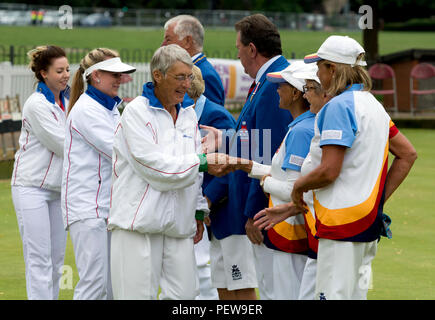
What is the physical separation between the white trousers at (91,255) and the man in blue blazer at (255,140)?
2.66 ft

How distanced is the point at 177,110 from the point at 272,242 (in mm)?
1032

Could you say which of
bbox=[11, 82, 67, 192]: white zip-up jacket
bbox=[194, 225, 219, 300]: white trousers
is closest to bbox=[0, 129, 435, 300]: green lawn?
bbox=[194, 225, 219, 300]: white trousers

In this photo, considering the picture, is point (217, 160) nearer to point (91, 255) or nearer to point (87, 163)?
point (87, 163)

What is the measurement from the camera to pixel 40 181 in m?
5.65

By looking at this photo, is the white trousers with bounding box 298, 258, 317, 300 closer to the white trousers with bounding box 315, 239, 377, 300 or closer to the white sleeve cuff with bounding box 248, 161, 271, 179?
the white trousers with bounding box 315, 239, 377, 300

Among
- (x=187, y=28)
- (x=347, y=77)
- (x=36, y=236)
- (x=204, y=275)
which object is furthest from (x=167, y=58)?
(x=204, y=275)

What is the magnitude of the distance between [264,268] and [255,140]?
2.86ft

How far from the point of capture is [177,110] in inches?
181

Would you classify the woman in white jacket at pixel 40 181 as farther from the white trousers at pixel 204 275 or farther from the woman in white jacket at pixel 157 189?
the woman in white jacket at pixel 157 189

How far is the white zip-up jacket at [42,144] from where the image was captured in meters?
5.61

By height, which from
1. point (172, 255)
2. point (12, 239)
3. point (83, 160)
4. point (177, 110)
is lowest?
point (12, 239)

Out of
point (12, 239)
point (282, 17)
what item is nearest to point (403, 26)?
point (282, 17)

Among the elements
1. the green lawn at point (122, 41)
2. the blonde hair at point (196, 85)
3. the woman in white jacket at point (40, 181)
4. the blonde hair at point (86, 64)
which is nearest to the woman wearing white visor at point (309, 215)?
the blonde hair at point (196, 85)
